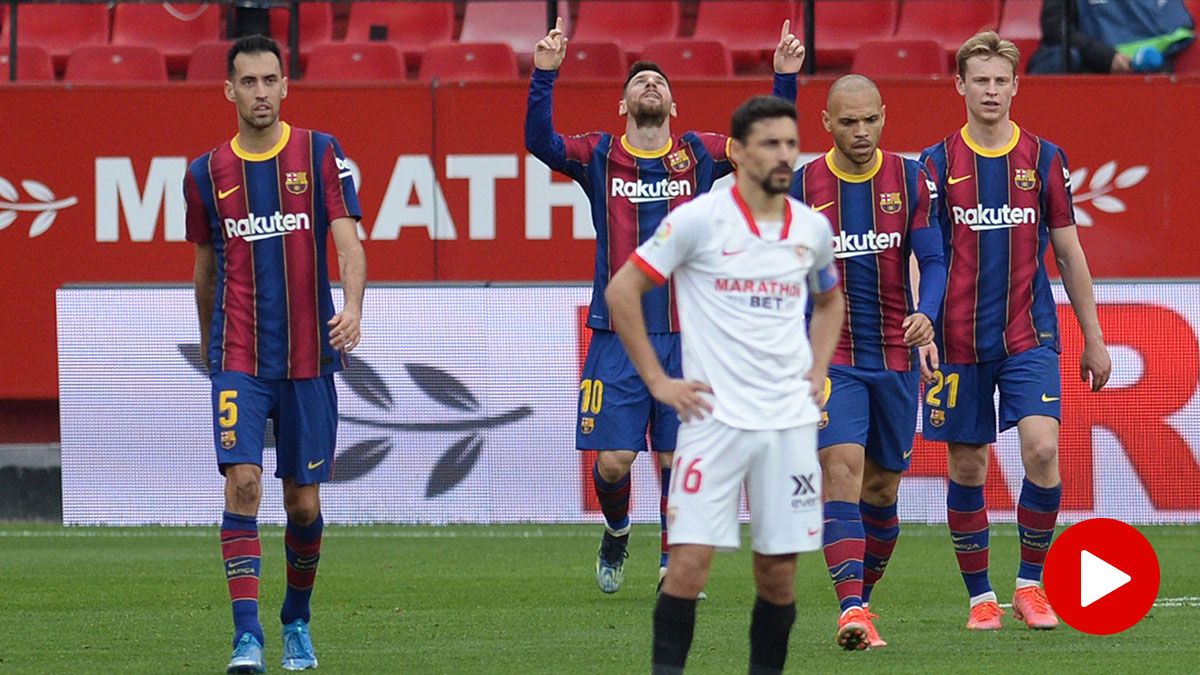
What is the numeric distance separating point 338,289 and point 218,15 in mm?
4502

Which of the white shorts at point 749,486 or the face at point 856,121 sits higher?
the face at point 856,121

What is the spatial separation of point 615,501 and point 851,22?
8.17m

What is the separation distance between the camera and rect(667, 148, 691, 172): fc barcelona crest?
364 inches

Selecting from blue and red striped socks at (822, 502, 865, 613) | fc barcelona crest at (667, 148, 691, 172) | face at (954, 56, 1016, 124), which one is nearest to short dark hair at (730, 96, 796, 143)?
blue and red striped socks at (822, 502, 865, 613)

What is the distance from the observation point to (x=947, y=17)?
55.3 ft

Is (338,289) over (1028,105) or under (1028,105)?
under

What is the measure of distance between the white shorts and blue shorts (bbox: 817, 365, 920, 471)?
5.95 ft

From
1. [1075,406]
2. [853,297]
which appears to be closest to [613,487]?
[853,297]

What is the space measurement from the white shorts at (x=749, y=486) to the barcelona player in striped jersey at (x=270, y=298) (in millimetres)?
1858

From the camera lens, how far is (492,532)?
42.8ft

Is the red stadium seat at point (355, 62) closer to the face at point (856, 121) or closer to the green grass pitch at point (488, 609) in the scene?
the green grass pitch at point (488, 609)

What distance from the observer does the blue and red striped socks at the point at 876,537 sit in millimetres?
8461

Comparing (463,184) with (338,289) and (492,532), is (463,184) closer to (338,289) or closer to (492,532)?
(338,289)

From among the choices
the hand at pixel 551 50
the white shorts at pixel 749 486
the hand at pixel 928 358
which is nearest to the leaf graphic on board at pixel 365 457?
the hand at pixel 551 50
